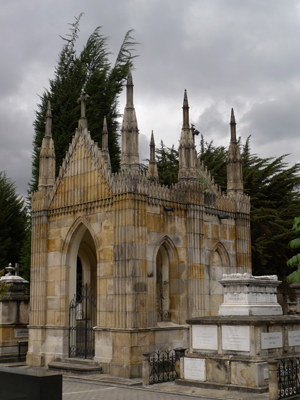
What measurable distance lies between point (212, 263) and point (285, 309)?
918 cm

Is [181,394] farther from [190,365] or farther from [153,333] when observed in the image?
Result: [153,333]

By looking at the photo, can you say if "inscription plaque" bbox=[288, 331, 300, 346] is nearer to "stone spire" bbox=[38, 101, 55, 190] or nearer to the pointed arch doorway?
the pointed arch doorway

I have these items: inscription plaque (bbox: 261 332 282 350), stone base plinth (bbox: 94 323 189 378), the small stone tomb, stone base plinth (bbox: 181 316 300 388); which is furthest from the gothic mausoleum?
inscription plaque (bbox: 261 332 282 350)

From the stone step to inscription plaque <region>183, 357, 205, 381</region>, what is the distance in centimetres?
365

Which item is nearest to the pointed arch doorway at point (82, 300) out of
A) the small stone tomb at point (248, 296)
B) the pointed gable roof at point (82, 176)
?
the pointed gable roof at point (82, 176)

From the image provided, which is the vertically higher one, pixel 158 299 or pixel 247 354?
pixel 158 299

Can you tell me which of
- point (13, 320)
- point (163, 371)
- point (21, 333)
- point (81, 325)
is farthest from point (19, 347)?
point (163, 371)

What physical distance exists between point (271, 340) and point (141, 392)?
11.7 feet

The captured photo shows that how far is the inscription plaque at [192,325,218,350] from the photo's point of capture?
48.3 feet

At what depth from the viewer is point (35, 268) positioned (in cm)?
2050

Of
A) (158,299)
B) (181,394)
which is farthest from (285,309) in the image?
(181,394)

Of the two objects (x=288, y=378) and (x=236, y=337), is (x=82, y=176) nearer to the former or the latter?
(x=236, y=337)

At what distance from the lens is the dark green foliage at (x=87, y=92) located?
3338cm

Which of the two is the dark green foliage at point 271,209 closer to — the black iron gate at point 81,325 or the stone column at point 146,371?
the black iron gate at point 81,325
